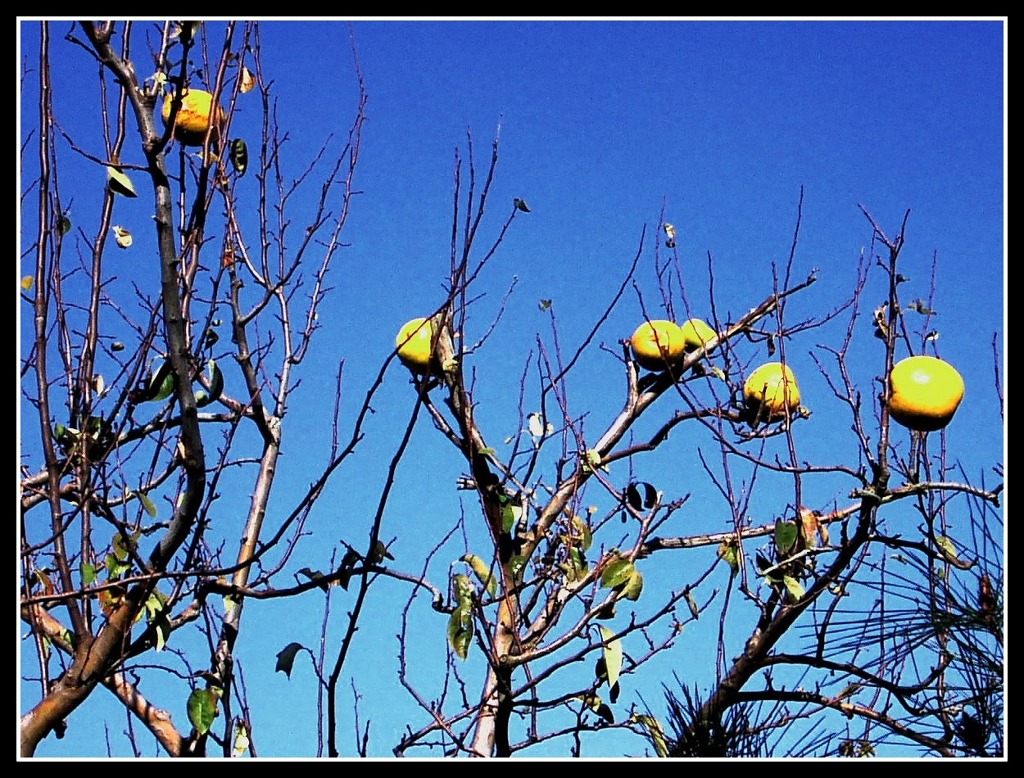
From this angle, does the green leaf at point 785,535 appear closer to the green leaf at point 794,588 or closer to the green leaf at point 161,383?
the green leaf at point 794,588

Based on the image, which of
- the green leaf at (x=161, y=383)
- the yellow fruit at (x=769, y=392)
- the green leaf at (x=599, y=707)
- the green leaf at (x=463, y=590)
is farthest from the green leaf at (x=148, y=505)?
the yellow fruit at (x=769, y=392)

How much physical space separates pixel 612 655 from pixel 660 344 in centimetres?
97

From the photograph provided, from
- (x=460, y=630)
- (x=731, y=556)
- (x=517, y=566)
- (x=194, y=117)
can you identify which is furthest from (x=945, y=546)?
(x=194, y=117)

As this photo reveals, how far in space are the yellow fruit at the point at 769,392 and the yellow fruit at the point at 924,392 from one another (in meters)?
0.45

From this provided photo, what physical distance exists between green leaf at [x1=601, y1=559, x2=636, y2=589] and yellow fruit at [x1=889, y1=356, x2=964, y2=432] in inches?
26.1

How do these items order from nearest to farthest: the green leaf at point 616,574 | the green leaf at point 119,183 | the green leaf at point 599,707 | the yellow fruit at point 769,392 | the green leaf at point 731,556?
1. the green leaf at point 119,183
2. the green leaf at point 616,574
3. the green leaf at point 599,707
4. the green leaf at point 731,556
5. the yellow fruit at point 769,392

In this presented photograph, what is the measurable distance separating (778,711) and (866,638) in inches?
23.7

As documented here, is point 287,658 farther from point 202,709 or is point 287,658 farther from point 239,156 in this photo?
point 239,156

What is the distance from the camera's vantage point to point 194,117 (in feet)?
7.44

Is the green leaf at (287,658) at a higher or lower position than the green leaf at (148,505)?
lower

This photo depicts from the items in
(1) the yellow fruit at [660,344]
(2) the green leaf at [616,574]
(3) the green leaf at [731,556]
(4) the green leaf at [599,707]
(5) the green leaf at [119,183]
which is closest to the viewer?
(5) the green leaf at [119,183]

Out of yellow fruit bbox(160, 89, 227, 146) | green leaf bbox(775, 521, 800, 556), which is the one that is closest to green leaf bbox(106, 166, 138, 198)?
yellow fruit bbox(160, 89, 227, 146)

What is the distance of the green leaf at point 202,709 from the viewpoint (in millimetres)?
2031

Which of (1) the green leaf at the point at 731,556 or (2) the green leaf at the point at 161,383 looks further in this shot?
(1) the green leaf at the point at 731,556
